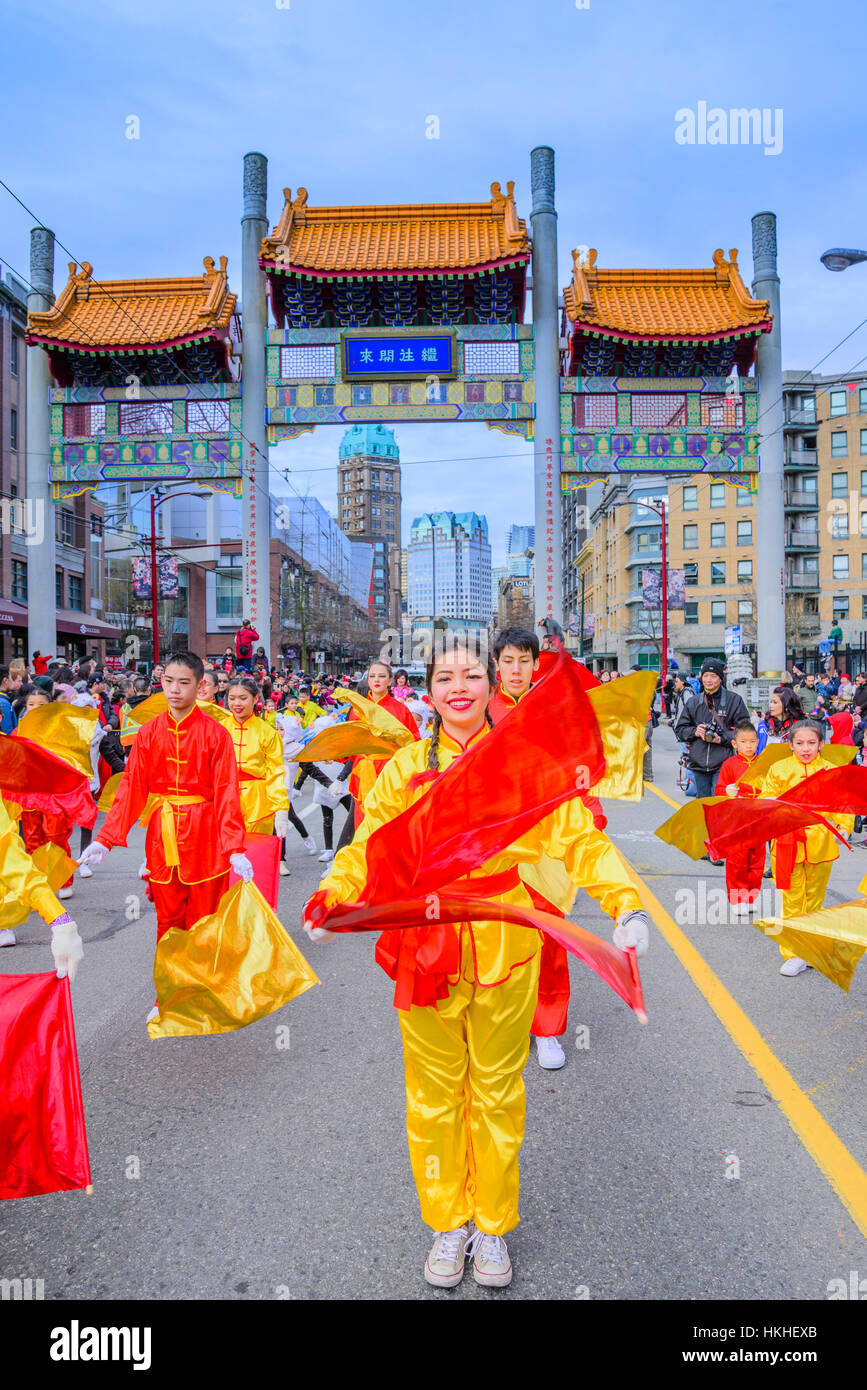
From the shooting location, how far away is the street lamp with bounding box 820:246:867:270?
10062mm

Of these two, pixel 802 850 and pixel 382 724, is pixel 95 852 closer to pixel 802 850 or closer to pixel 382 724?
pixel 382 724

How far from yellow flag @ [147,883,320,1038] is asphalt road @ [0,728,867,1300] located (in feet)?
0.68

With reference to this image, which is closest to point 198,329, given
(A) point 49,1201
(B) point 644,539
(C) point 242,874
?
(C) point 242,874

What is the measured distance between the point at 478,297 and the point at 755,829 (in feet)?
58.4

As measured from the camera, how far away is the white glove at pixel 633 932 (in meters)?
2.27

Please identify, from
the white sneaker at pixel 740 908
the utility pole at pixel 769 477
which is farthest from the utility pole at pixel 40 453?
the white sneaker at pixel 740 908

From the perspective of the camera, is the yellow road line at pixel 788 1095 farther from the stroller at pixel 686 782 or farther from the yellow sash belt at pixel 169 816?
the stroller at pixel 686 782

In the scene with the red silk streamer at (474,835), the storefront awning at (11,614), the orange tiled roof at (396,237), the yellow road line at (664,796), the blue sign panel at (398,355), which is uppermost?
the orange tiled roof at (396,237)

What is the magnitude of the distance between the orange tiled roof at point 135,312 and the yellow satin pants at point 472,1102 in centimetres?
1932

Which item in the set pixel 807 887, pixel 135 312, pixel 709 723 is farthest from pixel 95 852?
pixel 135 312

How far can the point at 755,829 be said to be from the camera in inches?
181

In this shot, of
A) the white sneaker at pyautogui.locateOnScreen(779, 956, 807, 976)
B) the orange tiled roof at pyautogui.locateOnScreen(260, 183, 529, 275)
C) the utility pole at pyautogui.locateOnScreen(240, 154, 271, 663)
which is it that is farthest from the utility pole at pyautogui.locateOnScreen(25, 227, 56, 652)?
the white sneaker at pyautogui.locateOnScreen(779, 956, 807, 976)

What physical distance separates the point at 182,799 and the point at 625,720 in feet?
7.32

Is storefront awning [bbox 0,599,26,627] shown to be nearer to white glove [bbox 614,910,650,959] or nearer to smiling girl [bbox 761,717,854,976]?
smiling girl [bbox 761,717,854,976]
